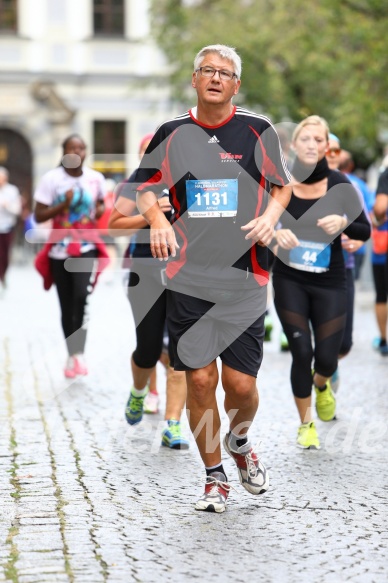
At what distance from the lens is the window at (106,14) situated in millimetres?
38094

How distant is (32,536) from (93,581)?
72 centimetres

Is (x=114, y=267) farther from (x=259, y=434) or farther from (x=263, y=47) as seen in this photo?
(x=259, y=434)

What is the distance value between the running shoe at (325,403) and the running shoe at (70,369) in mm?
2861

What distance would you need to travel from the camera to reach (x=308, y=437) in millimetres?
7430

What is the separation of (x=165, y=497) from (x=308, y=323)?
1917mm

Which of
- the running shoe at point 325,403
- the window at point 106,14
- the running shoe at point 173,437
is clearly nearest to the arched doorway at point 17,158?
the window at point 106,14

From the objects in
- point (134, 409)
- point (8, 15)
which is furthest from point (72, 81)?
point (134, 409)

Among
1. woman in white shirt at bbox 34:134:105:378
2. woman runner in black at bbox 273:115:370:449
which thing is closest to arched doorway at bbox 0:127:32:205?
woman in white shirt at bbox 34:134:105:378

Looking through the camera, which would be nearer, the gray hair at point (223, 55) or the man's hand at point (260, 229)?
the man's hand at point (260, 229)

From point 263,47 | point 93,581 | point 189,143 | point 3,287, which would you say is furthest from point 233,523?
point 263,47

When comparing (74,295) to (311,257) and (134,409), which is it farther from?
(311,257)

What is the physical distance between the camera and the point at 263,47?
29703 millimetres

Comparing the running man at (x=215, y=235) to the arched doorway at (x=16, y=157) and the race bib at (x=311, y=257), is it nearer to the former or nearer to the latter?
the race bib at (x=311, y=257)

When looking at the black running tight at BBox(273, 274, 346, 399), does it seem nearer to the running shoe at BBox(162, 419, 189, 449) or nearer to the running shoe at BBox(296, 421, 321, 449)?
the running shoe at BBox(296, 421, 321, 449)
